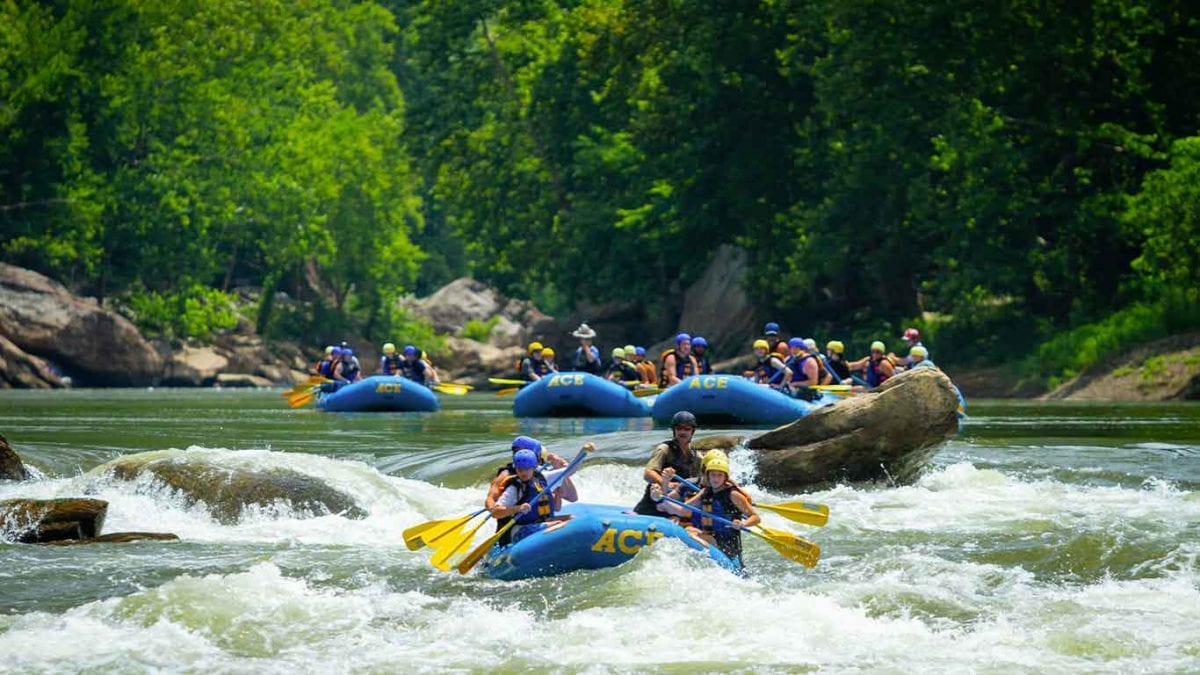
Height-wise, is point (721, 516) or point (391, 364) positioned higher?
point (391, 364)

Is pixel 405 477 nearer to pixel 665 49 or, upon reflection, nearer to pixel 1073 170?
pixel 1073 170

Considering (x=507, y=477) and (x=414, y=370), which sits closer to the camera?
(x=507, y=477)

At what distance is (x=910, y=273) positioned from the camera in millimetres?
46344

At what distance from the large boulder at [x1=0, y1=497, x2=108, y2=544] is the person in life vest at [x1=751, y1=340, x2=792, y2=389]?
12.4 metres

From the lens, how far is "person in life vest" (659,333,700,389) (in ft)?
95.2

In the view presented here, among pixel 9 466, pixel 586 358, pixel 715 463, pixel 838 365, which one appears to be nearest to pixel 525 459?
pixel 715 463

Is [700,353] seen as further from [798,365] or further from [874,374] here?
[874,374]

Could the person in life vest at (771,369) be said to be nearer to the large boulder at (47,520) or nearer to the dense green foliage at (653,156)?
the dense green foliage at (653,156)

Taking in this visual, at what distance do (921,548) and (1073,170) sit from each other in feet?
82.6

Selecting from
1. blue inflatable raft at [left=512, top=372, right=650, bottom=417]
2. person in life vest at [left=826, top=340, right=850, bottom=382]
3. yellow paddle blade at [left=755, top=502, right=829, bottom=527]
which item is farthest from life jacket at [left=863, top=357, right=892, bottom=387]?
yellow paddle blade at [left=755, top=502, right=829, bottom=527]

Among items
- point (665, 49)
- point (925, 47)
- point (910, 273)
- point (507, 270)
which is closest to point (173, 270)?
point (507, 270)

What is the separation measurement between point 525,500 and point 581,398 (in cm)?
1475

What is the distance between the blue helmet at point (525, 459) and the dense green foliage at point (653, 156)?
23.0m

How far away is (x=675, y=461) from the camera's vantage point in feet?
51.7
